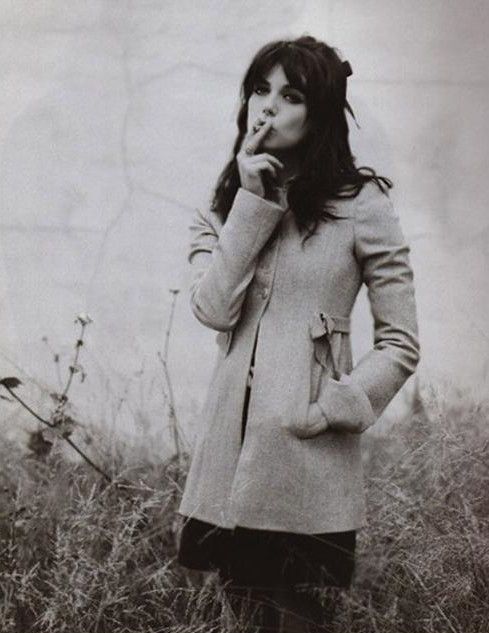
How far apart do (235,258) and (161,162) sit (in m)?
1.36

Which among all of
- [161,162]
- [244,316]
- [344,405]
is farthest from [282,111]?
[161,162]

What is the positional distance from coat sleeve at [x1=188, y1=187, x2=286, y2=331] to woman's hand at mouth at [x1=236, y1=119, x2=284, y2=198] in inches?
0.8

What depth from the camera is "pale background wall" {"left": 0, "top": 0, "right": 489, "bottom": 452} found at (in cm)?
357

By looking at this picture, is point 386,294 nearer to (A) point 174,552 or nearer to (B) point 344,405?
(B) point 344,405

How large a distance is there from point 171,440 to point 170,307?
0.41m

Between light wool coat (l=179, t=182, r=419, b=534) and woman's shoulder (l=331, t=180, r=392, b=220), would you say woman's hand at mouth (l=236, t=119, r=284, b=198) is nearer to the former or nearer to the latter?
light wool coat (l=179, t=182, r=419, b=534)

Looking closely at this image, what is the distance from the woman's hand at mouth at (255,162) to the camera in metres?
2.41

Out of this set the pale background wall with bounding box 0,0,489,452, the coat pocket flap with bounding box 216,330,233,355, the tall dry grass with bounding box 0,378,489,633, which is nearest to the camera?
the coat pocket flap with bounding box 216,330,233,355

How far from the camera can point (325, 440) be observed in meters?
2.44

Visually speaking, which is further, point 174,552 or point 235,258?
point 174,552

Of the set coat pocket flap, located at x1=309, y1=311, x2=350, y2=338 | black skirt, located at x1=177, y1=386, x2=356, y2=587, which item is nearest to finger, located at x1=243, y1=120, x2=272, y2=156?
coat pocket flap, located at x1=309, y1=311, x2=350, y2=338

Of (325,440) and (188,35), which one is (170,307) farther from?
(325,440)

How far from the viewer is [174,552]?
3209 mm

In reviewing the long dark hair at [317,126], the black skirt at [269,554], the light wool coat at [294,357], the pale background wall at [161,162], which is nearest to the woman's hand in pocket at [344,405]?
the light wool coat at [294,357]
